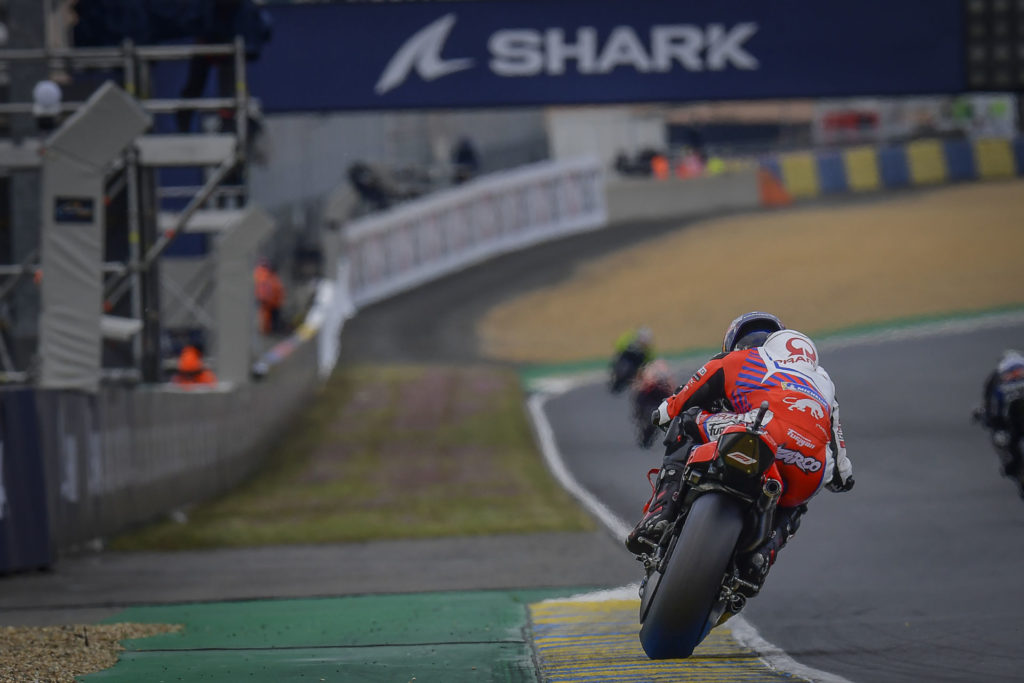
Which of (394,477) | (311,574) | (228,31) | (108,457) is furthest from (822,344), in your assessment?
(311,574)

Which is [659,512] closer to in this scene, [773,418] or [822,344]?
[773,418]

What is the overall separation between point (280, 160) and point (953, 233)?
18.1 metres

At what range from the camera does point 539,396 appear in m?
28.2

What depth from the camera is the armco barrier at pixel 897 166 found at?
167ft

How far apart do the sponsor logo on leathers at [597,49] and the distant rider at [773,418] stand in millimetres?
13529

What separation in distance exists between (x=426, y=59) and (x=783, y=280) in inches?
762

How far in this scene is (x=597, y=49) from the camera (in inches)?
818

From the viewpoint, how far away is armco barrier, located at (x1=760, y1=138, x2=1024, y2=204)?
50906mm

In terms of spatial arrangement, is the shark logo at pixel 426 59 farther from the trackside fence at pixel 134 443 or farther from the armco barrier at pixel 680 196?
the armco barrier at pixel 680 196

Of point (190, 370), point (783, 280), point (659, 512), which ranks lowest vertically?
point (783, 280)

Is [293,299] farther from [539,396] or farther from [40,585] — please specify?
[40,585]

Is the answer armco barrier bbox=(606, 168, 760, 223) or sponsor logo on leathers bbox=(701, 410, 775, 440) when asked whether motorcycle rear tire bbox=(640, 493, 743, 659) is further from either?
armco barrier bbox=(606, 168, 760, 223)

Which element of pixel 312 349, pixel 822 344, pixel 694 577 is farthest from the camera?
pixel 822 344

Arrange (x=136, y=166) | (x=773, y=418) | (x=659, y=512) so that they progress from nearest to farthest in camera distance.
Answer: (x=773, y=418)
(x=659, y=512)
(x=136, y=166)
